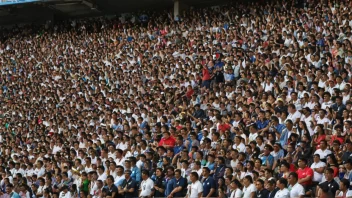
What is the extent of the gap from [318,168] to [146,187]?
362 centimetres

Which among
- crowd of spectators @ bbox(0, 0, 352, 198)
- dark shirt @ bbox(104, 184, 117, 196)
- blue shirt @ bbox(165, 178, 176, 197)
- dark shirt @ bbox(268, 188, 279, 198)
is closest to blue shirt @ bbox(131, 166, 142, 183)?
crowd of spectators @ bbox(0, 0, 352, 198)

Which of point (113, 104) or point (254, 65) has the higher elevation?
point (254, 65)

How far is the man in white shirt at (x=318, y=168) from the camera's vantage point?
10.9 metres

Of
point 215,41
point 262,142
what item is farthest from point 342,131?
point 215,41

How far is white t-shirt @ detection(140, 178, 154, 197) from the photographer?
12906mm

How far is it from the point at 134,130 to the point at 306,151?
20.0 ft

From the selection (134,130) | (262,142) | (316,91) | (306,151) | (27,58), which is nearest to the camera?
(306,151)

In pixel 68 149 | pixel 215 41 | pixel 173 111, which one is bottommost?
pixel 68 149

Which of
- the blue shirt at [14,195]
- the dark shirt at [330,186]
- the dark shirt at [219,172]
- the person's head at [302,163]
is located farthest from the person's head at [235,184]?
the blue shirt at [14,195]

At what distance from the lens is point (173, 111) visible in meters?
17.5

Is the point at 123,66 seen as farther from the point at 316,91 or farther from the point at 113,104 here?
the point at 316,91

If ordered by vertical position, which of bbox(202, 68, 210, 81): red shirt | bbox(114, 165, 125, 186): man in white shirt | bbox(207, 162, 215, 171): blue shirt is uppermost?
bbox(202, 68, 210, 81): red shirt

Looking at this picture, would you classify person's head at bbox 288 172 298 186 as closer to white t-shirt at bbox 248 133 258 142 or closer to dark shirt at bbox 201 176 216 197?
dark shirt at bbox 201 176 216 197

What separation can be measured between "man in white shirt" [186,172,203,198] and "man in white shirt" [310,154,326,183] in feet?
6.70
